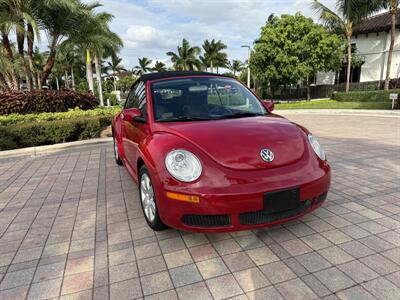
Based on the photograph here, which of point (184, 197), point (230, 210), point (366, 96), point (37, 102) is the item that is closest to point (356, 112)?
point (366, 96)

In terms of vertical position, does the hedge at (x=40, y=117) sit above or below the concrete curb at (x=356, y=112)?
above

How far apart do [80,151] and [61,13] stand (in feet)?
26.6

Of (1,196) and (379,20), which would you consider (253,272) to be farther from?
(379,20)

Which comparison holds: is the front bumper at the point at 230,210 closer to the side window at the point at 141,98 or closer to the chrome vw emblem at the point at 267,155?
the chrome vw emblem at the point at 267,155

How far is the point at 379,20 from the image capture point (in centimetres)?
2873

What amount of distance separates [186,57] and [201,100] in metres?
46.6

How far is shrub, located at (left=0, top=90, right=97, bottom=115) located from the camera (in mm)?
9852

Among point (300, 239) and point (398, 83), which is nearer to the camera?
point (300, 239)

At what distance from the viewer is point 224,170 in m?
2.52

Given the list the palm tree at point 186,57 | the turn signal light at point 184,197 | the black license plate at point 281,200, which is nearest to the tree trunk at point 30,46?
the turn signal light at point 184,197

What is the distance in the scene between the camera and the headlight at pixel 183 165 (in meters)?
2.54

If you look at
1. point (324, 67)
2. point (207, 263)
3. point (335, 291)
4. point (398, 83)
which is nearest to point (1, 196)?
point (207, 263)

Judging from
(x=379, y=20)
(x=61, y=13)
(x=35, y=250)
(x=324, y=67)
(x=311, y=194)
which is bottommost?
(x=35, y=250)

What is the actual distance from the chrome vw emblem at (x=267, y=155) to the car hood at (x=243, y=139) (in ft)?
0.10
